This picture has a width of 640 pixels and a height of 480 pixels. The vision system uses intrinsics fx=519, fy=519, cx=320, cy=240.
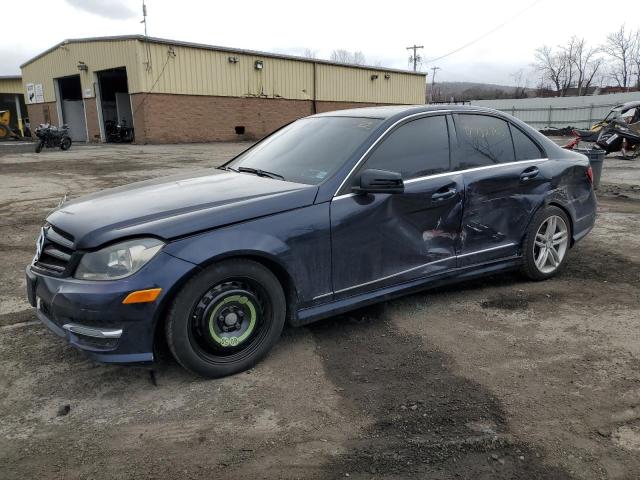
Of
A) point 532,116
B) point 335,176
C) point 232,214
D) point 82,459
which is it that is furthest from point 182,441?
point 532,116

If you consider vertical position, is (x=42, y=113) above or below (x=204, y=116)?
above

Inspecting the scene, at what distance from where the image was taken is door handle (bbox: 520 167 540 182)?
4531 millimetres

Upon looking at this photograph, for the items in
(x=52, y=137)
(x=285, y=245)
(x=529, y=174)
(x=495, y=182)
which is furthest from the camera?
(x=52, y=137)

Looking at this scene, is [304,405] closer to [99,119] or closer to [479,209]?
[479,209]

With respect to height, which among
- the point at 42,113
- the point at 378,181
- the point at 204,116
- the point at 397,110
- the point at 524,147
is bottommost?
the point at 378,181

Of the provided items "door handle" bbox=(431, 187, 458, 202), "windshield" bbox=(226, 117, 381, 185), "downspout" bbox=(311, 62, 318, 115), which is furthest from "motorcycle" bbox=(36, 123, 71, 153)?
"door handle" bbox=(431, 187, 458, 202)

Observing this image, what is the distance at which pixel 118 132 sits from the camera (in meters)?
26.3

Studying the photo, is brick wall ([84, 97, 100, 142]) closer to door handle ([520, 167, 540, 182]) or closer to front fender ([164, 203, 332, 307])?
door handle ([520, 167, 540, 182])

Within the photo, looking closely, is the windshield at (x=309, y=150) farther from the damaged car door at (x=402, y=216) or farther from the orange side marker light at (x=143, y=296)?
the orange side marker light at (x=143, y=296)

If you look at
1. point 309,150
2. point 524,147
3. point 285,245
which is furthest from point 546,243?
point 285,245

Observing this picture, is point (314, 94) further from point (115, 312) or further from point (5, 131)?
point (115, 312)

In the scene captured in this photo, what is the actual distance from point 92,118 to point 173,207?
27.5 metres

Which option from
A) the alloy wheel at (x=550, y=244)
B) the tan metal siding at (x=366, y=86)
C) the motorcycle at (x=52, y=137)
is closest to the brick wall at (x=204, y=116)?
the tan metal siding at (x=366, y=86)

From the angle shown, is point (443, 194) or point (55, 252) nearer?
point (55, 252)
